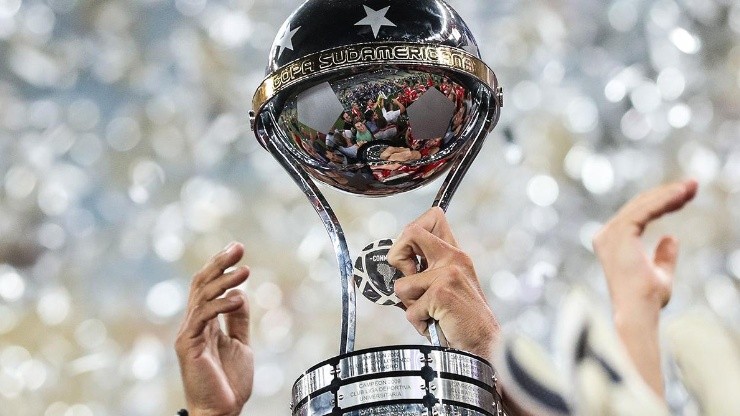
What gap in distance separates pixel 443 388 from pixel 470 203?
228cm

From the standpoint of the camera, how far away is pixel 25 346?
3.29 metres

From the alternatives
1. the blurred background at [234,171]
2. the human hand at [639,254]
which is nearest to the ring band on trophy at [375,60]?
the human hand at [639,254]

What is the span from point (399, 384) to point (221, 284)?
1.13 feet

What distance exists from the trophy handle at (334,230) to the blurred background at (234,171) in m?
1.89

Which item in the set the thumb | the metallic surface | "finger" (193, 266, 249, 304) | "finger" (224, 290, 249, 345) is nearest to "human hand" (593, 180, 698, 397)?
the thumb

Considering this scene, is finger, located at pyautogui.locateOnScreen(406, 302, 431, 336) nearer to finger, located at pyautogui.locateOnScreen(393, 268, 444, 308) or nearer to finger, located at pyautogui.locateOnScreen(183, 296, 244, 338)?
finger, located at pyautogui.locateOnScreen(393, 268, 444, 308)

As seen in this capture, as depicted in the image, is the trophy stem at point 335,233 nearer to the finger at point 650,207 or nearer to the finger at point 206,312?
the finger at point 206,312

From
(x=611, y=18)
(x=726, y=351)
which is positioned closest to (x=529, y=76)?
(x=611, y=18)

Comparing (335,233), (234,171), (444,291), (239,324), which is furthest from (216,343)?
(234,171)

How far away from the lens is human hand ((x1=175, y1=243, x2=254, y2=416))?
1.24m

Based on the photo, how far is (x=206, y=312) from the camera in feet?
4.09

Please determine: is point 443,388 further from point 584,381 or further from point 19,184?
point 19,184

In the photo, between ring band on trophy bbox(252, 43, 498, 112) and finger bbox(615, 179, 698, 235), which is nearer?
finger bbox(615, 179, 698, 235)

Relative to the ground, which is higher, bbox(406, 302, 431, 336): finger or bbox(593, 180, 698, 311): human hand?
bbox(406, 302, 431, 336): finger
